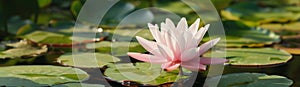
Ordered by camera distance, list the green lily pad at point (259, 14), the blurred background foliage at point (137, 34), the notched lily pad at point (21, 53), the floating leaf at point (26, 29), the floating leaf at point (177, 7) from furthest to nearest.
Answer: the floating leaf at point (177, 7), the green lily pad at point (259, 14), the floating leaf at point (26, 29), the notched lily pad at point (21, 53), the blurred background foliage at point (137, 34)

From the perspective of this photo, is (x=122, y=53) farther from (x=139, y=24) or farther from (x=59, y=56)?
(x=139, y=24)

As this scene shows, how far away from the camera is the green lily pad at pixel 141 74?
1.46 metres

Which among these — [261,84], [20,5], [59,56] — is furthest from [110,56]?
[20,5]

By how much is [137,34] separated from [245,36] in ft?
1.59

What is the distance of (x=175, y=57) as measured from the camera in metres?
1.38

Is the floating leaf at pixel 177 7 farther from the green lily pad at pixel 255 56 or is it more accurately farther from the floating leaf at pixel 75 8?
the green lily pad at pixel 255 56

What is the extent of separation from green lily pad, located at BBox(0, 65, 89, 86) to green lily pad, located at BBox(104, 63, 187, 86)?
0.10 meters

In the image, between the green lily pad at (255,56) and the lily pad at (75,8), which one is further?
the lily pad at (75,8)

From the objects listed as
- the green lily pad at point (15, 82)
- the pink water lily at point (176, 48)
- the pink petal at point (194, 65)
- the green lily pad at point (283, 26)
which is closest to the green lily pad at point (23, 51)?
the green lily pad at point (15, 82)

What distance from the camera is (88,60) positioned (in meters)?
1.78

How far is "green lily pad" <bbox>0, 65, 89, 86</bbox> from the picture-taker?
1476 mm

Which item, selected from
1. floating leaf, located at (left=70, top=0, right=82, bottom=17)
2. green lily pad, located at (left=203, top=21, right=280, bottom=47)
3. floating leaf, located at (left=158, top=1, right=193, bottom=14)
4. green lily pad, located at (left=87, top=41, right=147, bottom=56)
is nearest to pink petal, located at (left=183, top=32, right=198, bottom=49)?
green lily pad, located at (left=87, top=41, right=147, bottom=56)

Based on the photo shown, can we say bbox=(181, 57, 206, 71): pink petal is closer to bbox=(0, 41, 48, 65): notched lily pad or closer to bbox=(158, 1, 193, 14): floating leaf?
bbox=(0, 41, 48, 65): notched lily pad

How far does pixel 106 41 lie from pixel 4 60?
1.54ft
